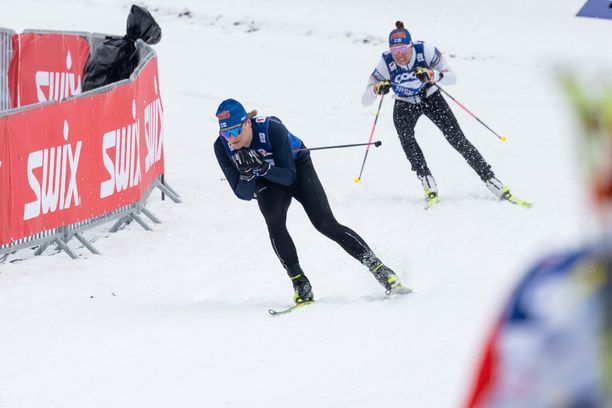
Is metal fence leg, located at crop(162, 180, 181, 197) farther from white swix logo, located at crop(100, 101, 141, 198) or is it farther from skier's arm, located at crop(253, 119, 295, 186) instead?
skier's arm, located at crop(253, 119, 295, 186)

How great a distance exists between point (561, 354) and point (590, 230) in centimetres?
16

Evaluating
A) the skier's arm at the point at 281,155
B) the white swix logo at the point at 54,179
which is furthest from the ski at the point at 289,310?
the white swix logo at the point at 54,179

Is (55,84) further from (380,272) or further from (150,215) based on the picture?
(380,272)

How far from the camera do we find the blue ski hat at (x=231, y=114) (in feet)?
22.7

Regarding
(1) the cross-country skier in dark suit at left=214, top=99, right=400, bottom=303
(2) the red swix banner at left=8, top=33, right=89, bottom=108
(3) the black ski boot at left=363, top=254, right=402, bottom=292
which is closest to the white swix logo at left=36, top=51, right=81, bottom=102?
(2) the red swix banner at left=8, top=33, right=89, bottom=108

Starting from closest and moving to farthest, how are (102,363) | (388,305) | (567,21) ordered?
1. (102,363)
2. (388,305)
3. (567,21)

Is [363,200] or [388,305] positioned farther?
[363,200]

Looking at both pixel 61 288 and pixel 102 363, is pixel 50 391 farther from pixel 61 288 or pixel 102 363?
pixel 61 288

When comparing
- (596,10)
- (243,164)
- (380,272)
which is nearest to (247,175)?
(243,164)

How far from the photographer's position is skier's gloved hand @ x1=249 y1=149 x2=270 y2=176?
23.0ft

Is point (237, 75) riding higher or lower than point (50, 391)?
lower

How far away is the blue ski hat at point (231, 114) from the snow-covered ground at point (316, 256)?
1.43 metres

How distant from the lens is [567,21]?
19.1 m

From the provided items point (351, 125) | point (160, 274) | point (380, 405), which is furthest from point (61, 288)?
point (351, 125)
